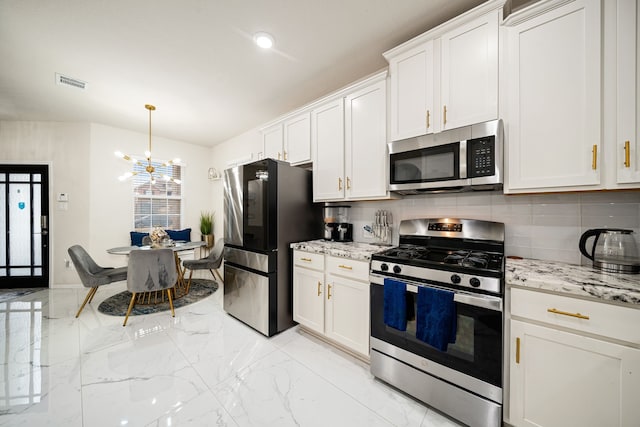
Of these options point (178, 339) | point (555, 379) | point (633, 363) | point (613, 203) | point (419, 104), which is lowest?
point (178, 339)

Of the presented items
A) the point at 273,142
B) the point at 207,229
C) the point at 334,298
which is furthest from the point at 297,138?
the point at 207,229

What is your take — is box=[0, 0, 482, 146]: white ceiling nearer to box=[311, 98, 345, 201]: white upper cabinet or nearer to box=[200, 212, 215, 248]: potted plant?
box=[311, 98, 345, 201]: white upper cabinet

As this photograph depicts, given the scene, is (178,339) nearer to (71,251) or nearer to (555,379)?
(71,251)

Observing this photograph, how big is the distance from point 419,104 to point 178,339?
317 cm

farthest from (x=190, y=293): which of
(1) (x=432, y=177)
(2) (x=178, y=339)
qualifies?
(1) (x=432, y=177)

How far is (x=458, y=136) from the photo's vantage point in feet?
5.55

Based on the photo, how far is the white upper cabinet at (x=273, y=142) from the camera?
310 cm

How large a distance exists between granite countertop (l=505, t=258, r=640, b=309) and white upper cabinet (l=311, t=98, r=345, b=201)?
5.01 feet

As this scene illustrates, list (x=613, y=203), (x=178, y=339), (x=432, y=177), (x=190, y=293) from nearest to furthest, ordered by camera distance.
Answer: (x=613, y=203), (x=432, y=177), (x=178, y=339), (x=190, y=293)

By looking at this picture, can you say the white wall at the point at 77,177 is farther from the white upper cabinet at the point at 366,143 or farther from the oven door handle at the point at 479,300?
the oven door handle at the point at 479,300

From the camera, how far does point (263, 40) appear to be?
6.71 feet

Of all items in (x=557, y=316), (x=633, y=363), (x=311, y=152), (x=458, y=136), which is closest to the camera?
(x=633, y=363)

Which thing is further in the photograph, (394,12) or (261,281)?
(261,281)

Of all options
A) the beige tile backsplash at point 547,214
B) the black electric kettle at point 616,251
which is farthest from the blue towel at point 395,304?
the black electric kettle at point 616,251
